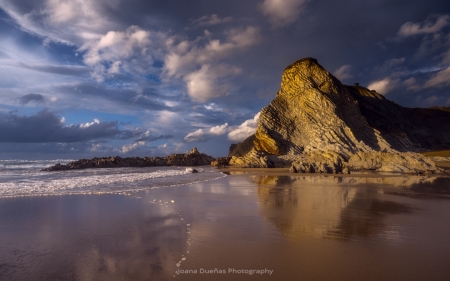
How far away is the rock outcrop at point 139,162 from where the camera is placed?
31.2 metres

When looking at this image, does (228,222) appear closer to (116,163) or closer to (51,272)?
(51,272)

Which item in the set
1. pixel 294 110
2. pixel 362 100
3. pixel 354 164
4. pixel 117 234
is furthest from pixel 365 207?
pixel 362 100

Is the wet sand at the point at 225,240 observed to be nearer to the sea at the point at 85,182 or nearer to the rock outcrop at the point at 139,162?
the sea at the point at 85,182

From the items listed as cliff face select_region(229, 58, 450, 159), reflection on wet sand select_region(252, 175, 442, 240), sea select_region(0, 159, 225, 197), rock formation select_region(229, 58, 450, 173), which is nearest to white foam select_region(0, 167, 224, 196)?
sea select_region(0, 159, 225, 197)

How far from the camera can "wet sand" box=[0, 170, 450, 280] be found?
3.72 m

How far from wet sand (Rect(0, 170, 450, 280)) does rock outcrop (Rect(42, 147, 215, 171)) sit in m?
24.3

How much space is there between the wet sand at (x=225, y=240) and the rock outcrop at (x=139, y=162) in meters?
24.3

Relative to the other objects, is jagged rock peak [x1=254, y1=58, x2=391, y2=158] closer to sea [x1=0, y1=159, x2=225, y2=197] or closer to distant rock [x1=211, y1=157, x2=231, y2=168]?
distant rock [x1=211, y1=157, x2=231, y2=168]

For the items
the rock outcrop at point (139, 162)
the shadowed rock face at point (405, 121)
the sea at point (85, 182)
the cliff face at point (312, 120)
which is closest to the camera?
the sea at point (85, 182)

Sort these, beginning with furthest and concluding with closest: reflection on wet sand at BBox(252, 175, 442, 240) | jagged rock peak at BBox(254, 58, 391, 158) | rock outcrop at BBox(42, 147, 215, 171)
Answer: jagged rock peak at BBox(254, 58, 391, 158) → rock outcrop at BBox(42, 147, 215, 171) → reflection on wet sand at BBox(252, 175, 442, 240)

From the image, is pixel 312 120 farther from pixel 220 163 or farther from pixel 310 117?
pixel 220 163

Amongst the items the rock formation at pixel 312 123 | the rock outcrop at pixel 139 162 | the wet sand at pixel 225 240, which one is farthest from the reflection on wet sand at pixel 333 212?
the rock outcrop at pixel 139 162

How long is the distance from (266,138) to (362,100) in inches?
1084

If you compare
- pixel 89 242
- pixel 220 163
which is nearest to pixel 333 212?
pixel 89 242
